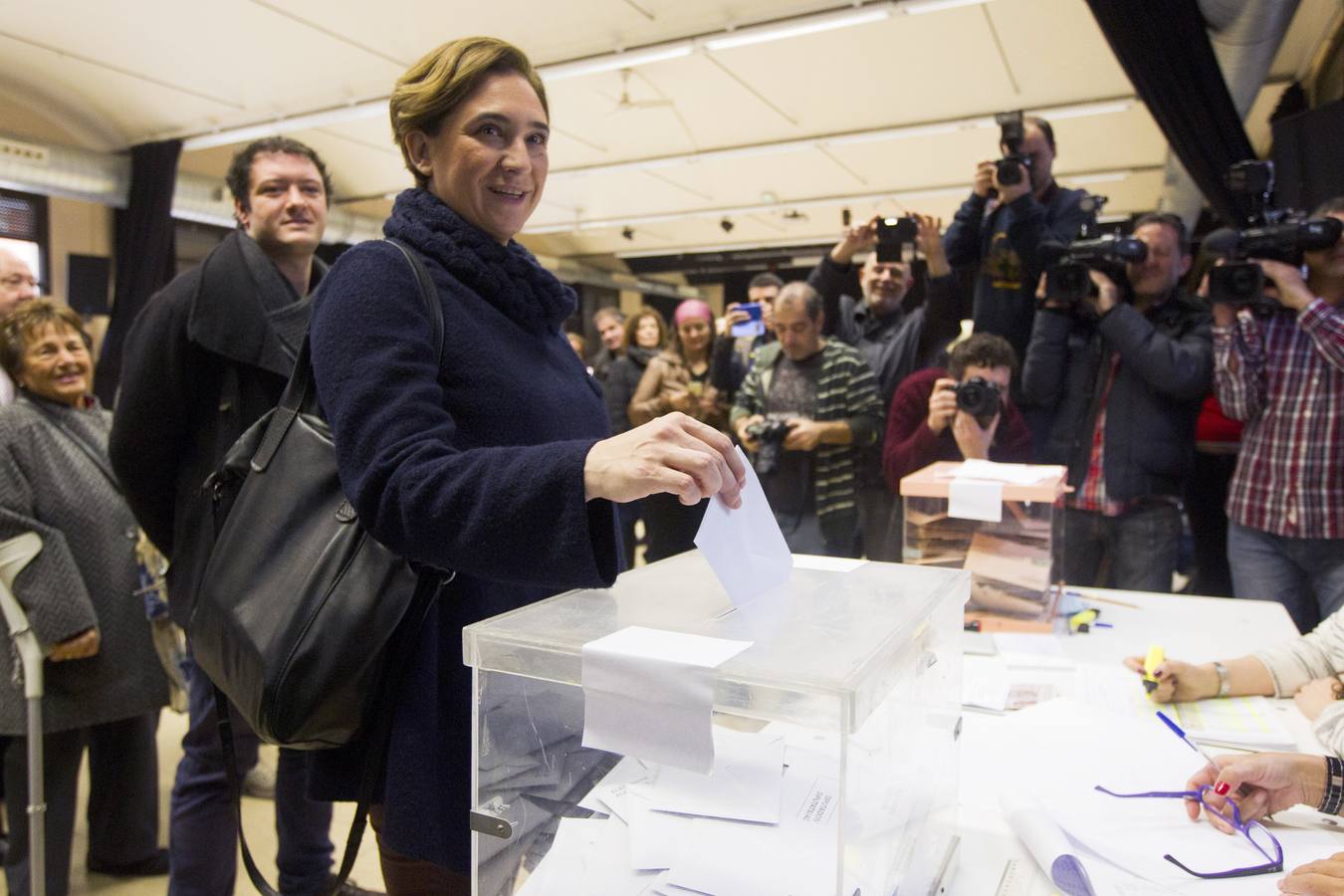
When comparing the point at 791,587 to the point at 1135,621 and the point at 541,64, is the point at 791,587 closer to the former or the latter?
the point at 1135,621

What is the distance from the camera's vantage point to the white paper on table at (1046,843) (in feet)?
2.56

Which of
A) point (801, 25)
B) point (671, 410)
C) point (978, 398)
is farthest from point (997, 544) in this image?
point (801, 25)

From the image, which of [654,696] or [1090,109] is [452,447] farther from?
[1090,109]

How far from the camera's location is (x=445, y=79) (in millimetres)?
875

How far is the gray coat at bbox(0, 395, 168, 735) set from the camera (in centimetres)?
185

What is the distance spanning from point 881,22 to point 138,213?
5.09 meters

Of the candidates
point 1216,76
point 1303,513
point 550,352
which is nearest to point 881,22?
point 1216,76

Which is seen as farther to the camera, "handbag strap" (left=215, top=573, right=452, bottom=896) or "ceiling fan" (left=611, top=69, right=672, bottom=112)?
"ceiling fan" (left=611, top=69, right=672, bottom=112)

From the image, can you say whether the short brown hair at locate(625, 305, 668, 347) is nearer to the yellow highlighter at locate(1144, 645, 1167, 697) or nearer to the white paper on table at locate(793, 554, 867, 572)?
Answer: the yellow highlighter at locate(1144, 645, 1167, 697)

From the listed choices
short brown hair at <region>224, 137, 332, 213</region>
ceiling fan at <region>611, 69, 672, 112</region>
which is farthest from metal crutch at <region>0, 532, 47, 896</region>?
ceiling fan at <region>611, 69, 672, 112</region>

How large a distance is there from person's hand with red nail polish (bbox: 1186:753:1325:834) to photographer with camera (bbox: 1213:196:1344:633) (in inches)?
51.9

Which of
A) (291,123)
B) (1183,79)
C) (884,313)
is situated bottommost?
(884,313)

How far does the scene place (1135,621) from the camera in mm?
1672

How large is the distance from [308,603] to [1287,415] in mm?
2174
